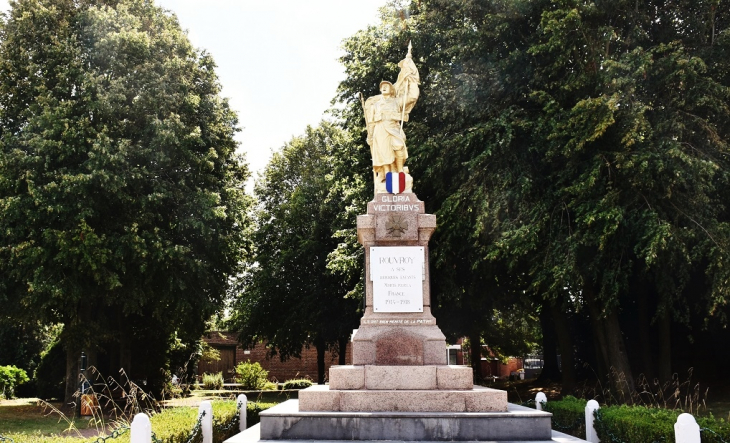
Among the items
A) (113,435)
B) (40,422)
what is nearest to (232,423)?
(113,435)

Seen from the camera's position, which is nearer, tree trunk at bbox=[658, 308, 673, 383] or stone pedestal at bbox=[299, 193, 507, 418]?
stone pedestal at bbox=[299, 193, 507, 418]

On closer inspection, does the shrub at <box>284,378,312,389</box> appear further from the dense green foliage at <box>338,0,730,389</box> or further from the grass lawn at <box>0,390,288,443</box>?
the dense green foliage at <box>338,0,730,389</box>

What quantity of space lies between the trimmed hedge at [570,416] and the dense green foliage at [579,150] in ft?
11.8

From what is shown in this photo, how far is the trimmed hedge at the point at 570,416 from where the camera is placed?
38.0 feet

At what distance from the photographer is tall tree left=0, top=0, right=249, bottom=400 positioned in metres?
18.4

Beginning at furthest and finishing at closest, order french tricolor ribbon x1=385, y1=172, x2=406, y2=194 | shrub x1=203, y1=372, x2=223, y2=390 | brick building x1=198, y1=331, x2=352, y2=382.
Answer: brick building x1=198, y1=331, x2=352, y2=382 → shrub x1=203, y1=372, x2=223, y2=390 → french tricolor ribbon x1=385, y1=172, x2=406, y2=194

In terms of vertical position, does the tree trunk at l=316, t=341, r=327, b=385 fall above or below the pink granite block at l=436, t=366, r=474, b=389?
below

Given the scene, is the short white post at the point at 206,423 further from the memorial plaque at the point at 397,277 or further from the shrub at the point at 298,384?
the shrub at the point at 298,384

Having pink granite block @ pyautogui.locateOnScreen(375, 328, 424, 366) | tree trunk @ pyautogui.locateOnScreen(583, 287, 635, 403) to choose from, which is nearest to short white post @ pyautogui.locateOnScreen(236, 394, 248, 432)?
pink granite block @ pyautogui.locateOnScreen(375, 328, 424, 366)

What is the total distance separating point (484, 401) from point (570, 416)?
110 inches

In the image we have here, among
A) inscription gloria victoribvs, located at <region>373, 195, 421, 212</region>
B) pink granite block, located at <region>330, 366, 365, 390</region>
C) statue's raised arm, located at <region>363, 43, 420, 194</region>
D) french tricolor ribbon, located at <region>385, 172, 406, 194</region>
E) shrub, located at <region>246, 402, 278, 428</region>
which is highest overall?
statue's raised arm, located at <region>363, 43, 420, 194</region>

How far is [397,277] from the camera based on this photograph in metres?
11.7

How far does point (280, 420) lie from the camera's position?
31.5 ft

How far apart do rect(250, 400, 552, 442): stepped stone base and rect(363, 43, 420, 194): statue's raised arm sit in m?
4.97
